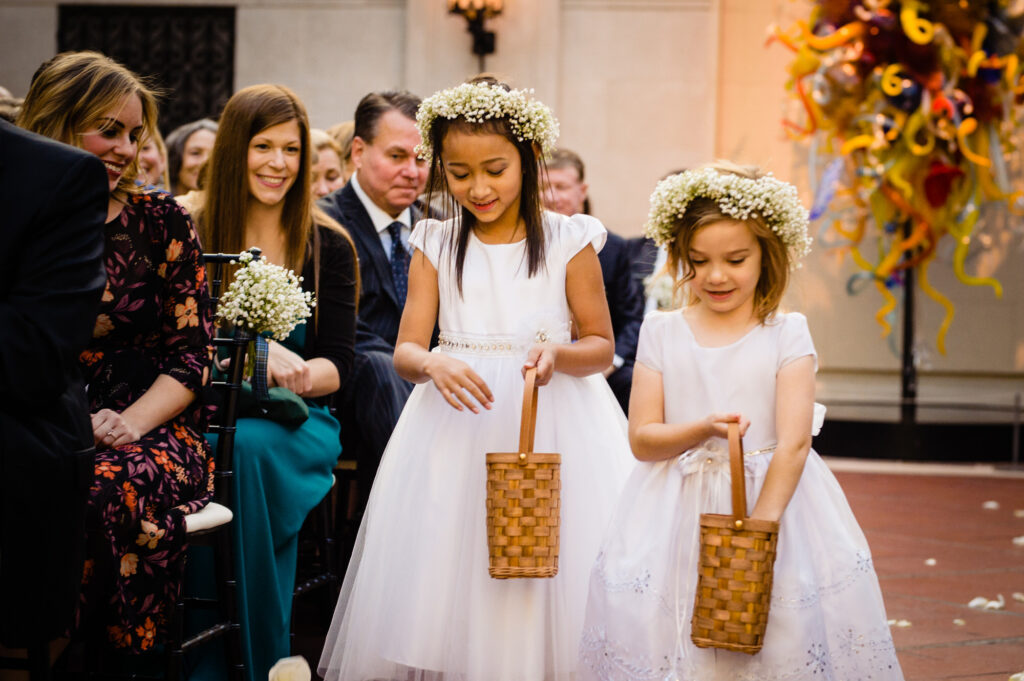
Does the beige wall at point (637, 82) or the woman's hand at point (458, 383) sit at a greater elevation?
the beige wall at point (637, 82)

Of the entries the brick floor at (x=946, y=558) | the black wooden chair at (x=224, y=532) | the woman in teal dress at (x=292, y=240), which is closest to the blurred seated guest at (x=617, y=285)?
the brick floor at (x=946, y=558)

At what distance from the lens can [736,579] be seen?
2631mm

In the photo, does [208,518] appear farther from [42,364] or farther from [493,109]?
[493,109]

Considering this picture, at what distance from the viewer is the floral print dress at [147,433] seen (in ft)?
9.93

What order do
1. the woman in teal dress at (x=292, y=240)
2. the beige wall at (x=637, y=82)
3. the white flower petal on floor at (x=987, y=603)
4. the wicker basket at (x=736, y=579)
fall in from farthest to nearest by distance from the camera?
the beige wall at (x=637, y=82) → the white flower petal on floor at (x=987, y=603) → the woman in teal dress at (x=292, y=240) → the wicker basket at (x=736, y=579)

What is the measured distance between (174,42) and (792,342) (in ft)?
29.9

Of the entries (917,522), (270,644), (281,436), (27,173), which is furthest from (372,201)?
(917,522)

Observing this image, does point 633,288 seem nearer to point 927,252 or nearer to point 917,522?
point 917,522

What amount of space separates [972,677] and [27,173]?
3219mm

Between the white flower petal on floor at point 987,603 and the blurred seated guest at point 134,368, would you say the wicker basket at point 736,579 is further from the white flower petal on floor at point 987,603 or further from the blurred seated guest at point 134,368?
the white flower petal on floor at point 987,603

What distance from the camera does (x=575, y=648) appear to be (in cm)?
343

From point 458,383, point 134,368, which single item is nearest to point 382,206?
point 134,368

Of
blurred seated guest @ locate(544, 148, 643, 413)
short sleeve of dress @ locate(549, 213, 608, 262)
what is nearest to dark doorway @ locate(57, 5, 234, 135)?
blurred seated guest @ locate(544, 148, 643, 413)

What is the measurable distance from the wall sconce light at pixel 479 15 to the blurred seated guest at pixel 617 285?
3920 mm
